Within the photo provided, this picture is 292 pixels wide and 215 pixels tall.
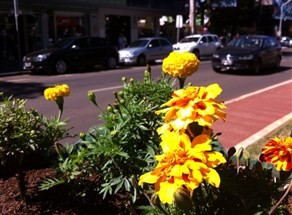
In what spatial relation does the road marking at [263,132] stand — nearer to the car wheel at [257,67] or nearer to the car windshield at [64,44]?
the car wheel at [257,67]

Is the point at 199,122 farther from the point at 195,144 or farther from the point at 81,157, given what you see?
the point at 81,157

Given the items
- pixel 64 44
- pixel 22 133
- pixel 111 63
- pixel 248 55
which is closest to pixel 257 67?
pixel 248 55

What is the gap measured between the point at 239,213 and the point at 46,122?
4.67ft

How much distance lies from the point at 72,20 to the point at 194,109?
87.5ft

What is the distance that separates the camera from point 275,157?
1777mm

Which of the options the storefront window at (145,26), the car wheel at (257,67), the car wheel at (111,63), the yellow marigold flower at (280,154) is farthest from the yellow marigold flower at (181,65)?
the storefront window at (145,26)

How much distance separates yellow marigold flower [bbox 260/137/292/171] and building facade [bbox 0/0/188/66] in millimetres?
18489

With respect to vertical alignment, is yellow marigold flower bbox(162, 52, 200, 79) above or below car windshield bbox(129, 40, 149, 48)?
above

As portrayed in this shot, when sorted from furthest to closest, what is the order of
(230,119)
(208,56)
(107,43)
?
(208,56) < (107,43) < (230,119)

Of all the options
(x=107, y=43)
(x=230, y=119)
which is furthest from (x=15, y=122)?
(x=107, y=43)

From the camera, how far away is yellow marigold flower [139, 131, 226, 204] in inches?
53.1

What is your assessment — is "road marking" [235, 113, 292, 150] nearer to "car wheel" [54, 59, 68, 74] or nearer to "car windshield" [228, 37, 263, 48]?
"car windshield" [228, 37, 263, 48]

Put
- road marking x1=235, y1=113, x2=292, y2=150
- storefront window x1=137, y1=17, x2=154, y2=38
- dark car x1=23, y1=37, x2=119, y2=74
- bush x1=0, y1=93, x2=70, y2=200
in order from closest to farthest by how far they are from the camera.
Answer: bush x1=0, y1=93, x2=70, y2=200
road marking x1=235, y1=113, x2=292, y2=150
dark car x1=23, y1=37, x2=119, y2=74
storefront window x1=137, y1=17, x2=154, y2=38

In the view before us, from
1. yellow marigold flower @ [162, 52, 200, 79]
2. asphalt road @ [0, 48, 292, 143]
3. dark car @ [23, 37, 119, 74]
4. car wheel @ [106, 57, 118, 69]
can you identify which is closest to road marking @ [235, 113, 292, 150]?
asphalt road @ [0, 48, 292, 143]
